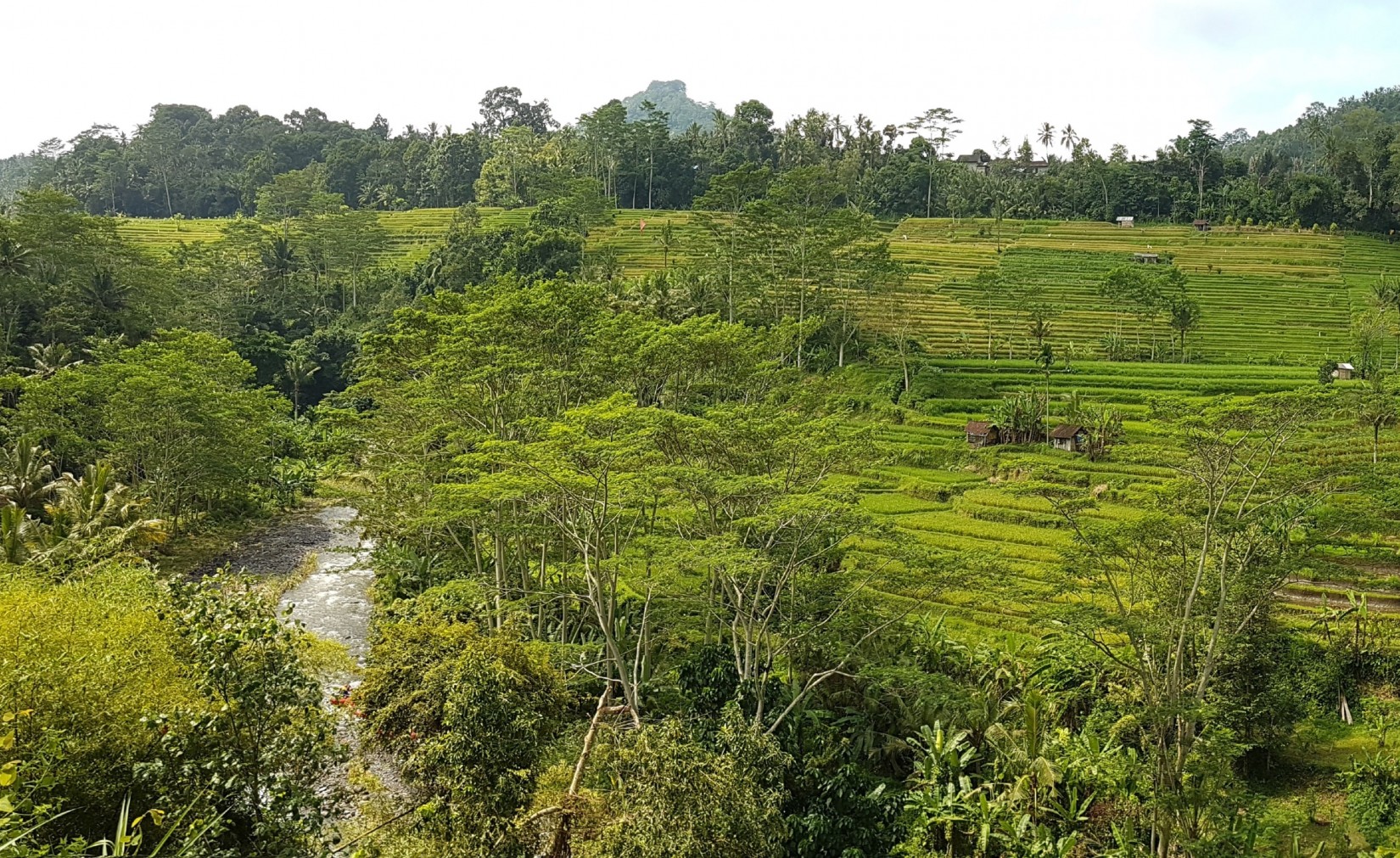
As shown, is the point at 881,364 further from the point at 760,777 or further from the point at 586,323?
the point at 760,777

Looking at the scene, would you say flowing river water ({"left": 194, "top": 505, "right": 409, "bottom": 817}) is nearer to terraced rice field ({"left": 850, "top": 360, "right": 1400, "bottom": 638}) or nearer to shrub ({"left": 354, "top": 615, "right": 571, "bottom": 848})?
shrub ({"left": 354, "top": 615, "right": 571, "bottom": 848})

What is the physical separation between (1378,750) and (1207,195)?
62585mm

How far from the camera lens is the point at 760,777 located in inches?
417

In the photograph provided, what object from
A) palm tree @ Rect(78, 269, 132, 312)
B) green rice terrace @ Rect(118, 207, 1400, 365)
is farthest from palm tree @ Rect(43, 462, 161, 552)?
green rice terrace @ Rect(118, 207, 1400, 365)

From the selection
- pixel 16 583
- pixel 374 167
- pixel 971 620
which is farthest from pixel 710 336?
pixel 374 167

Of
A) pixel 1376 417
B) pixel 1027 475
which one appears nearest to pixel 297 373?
pixel 1027 475

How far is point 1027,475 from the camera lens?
1102 inches

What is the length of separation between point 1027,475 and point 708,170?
5341cm

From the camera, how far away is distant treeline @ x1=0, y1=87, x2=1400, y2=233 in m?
63.1

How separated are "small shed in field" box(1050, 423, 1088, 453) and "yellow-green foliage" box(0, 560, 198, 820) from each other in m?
26.9

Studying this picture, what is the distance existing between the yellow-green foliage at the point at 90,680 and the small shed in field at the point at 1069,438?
26919 millimetres

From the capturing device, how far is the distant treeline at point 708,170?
63.1 meters

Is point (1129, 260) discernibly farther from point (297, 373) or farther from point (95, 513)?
point (95, 513)

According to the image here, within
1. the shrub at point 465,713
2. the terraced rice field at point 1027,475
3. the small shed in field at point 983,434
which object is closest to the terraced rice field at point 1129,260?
the terraced rice field at point 1027,475
